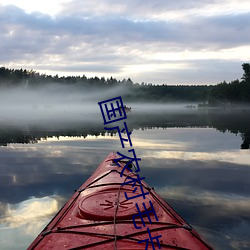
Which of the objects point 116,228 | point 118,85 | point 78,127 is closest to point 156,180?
point 116,228

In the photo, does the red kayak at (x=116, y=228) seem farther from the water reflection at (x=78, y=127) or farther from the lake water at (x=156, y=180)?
the water reflection at (x=78, y=127)

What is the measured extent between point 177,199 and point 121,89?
184m

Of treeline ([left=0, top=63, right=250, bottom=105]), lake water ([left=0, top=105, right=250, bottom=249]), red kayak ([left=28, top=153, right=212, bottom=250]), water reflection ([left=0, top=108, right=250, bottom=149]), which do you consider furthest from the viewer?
treeline ([left=0, top=63, right=250, bottom=105])

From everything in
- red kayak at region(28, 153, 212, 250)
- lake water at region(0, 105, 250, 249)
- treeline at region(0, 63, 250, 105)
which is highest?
treeline at region(0, 63, 250, 105)

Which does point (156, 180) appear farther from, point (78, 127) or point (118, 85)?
point (118, 85)

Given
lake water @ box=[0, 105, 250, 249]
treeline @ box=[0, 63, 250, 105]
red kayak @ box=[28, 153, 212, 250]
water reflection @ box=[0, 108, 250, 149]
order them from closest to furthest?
red kayak @ box=[28, 153, 212, 250]
lake water @ box=[0, 105, 250, 249]
water reflection @ box=[0, 108, 250, 149]
treeline @ box=[0, 63, 250, 105]

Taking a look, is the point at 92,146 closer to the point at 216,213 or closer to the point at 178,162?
the point at 178,162

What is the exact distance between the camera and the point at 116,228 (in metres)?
5.10

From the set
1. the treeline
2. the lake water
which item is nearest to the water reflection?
the lake water

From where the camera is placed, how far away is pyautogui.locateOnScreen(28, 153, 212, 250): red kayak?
465 cm

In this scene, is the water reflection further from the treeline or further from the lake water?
the treeline

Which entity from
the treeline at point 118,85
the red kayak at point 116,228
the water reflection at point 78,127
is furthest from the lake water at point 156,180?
the treeline at point 118,85

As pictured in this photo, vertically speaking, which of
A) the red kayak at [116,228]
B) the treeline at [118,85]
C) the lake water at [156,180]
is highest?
the treeline at [118,85]

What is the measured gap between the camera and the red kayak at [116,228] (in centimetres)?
465
